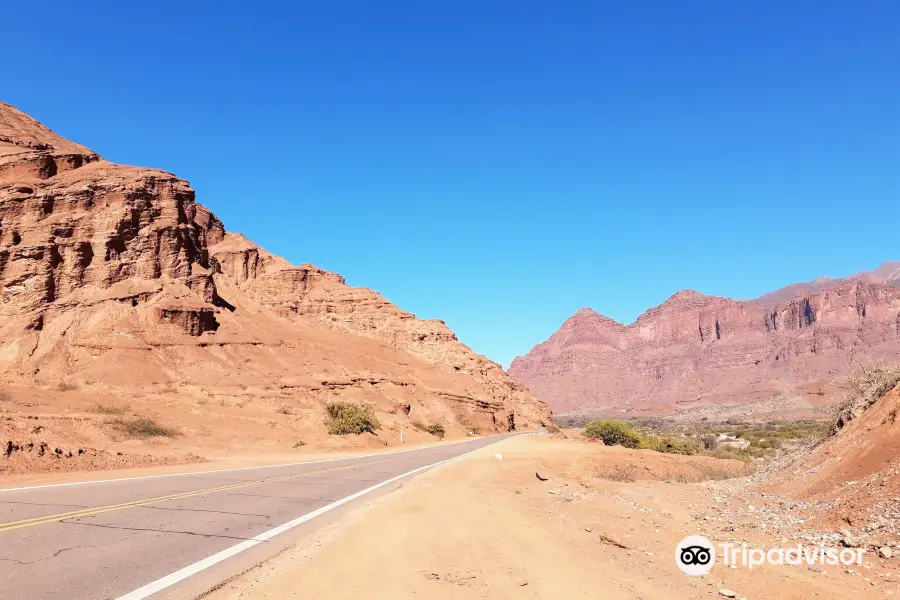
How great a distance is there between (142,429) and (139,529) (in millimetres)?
23376

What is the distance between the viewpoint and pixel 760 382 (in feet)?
622

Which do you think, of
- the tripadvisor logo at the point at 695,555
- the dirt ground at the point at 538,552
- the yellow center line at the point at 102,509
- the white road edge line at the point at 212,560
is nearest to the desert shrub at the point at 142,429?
the yellow center line at the point at 102,509

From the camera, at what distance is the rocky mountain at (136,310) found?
5044 centimetres

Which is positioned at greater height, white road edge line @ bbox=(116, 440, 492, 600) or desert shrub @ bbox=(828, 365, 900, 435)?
desert shrub @ bbox=(828, 365, 900, 435)

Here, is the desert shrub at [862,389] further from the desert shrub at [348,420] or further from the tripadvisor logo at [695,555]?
the desert shrub at [348,420]

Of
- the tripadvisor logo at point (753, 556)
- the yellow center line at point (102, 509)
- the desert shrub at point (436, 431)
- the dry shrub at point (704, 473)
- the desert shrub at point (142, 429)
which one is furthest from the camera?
the desert shrub at point (436, 431)

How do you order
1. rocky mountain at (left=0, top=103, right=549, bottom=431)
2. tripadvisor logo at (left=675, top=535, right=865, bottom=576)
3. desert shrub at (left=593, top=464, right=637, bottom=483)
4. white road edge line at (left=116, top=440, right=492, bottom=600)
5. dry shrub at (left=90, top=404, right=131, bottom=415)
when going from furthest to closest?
rocky mountain at (left=0, top=103, right=549, bottom=431) < dry shrub at (left=90, top=404, right=131, bottom=415) < desert shrub at (left=593, top=464, right=637, bottom=483) < tripadvisor logo at (left=675, top=535, right=865, bottom=576) < white road edge line at (left=116, top=440, right=492, bottom=600)

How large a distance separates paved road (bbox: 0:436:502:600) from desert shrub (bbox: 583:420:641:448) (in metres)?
26.3

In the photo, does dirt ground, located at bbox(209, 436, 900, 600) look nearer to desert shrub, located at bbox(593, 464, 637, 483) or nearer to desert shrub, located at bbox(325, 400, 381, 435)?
desert shrub, located at bbox(593, 464, 637, 483)

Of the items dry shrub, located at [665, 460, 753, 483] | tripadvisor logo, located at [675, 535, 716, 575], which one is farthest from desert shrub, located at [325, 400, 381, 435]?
tripadvisor logo, located at [675, 535, 716, 575]

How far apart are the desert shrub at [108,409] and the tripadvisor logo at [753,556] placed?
3351 centimetres

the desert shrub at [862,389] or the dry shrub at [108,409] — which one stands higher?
the desert shrub at [862,389]

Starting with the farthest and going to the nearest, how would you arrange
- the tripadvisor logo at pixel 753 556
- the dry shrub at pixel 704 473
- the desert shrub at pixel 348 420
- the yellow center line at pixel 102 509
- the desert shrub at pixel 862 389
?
the desert shrub at pixel 348 420 → the dry shrub at pixel 704 473 → the desert shrub at pixel 862 389 → the yellow center line at pixel 102 509 → the tripadvisor logo at pixel 753 556

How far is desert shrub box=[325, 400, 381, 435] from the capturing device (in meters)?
38.8
